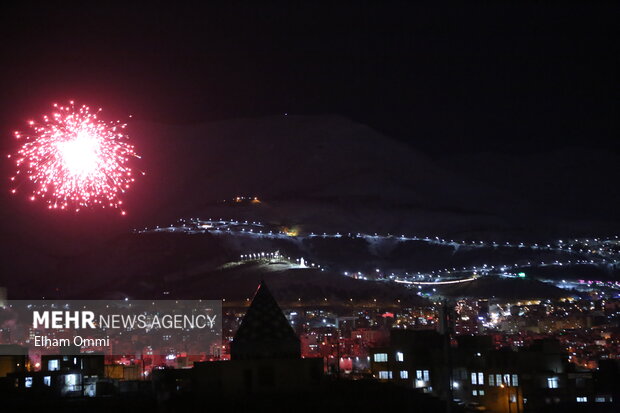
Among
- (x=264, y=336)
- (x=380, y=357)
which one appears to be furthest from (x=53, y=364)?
(x=380, y=357)

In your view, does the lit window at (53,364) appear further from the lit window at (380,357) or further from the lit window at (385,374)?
the lit window at (380,357)

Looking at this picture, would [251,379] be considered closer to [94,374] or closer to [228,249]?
[94,374]

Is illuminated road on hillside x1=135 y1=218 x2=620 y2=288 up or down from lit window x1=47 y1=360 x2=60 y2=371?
up

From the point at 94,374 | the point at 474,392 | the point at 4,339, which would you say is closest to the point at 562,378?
the point at 474,392

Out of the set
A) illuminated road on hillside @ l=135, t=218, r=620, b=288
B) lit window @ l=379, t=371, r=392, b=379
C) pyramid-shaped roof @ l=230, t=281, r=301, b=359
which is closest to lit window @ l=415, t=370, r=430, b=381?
lit window @ l=379, t=371, r=392, b=379

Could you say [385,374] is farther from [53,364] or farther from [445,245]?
[445,245]

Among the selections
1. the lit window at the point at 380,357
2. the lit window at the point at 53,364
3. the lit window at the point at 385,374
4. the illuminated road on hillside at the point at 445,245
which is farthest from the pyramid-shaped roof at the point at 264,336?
the illuminated road on hillside at the point at 445,245

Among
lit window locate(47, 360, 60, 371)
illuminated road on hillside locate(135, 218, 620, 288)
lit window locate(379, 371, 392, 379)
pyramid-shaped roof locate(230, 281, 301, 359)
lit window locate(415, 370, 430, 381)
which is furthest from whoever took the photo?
illuminated road on hillside locate(135, 218, 620, 288)

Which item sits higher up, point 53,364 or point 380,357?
point 53,364

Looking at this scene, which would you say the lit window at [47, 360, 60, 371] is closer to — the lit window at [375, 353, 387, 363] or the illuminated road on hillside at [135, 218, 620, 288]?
the lit window at [375, 353, 387, 363]
